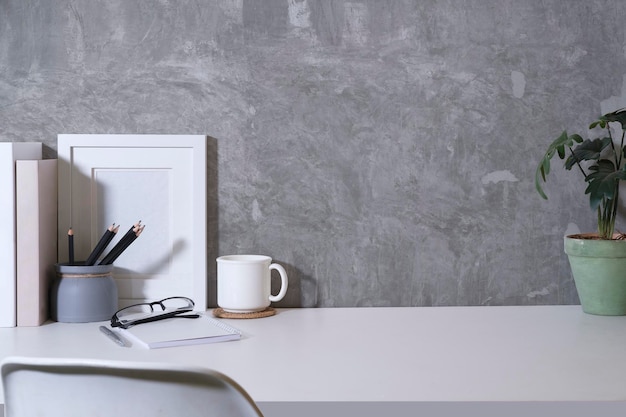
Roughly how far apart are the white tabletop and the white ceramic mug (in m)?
0.05

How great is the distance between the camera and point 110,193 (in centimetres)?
168

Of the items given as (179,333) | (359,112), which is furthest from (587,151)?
(179,333)

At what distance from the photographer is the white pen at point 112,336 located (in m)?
1.36

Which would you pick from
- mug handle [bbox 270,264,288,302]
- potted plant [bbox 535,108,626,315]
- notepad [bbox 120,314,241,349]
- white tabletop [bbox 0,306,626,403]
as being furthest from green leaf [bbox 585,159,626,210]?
notepad [bbox 120,314,241,349]

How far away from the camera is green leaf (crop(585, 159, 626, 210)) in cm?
155

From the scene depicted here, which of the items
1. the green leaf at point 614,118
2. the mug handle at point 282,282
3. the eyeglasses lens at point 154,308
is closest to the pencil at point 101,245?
the eyeglasses lens at point 154,308

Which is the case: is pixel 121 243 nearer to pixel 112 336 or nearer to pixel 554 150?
pixel 112 336

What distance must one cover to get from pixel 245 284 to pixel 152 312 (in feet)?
0.70

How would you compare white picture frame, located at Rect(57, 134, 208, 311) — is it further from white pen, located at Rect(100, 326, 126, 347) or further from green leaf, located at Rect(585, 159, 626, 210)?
green leaf, located at Rect(585, 159, 626, 210)

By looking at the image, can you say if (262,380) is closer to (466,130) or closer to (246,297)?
(246,297)

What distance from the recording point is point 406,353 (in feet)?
4.34

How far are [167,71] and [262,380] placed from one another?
78 centimetres

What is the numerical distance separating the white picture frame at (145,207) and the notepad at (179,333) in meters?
0.18

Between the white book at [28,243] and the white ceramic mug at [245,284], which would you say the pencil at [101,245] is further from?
the white ceramic mug at [245,284]
